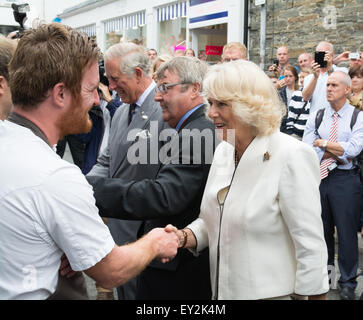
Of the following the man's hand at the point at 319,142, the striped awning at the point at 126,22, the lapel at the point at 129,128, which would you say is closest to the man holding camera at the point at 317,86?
the man's hand at the point at 319,142

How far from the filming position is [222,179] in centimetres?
251

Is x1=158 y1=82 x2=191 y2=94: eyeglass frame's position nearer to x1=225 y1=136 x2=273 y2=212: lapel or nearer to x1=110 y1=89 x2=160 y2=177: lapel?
x1=110 y1=89 x2=160 y2=177: lapel

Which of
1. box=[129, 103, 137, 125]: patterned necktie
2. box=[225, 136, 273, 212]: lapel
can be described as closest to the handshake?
box=[225, 136, 273, 212]: lapel

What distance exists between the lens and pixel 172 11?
1495cm

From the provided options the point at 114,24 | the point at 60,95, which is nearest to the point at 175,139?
the point at 60,95

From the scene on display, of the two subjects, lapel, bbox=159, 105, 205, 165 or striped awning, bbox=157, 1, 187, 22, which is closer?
lapel, bbox=159, 105, 205, 165

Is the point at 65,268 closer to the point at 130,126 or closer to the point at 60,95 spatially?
the point at 60,95

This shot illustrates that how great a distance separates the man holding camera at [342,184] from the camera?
497 cm

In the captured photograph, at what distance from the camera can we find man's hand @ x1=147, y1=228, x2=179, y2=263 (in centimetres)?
220

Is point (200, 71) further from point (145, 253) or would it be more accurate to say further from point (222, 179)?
point (145, 253)

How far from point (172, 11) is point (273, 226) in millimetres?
13557

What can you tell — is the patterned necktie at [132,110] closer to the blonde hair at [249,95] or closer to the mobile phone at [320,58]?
the blonde hair at [249,95]

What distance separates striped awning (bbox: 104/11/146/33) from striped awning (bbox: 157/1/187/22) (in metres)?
1.23
